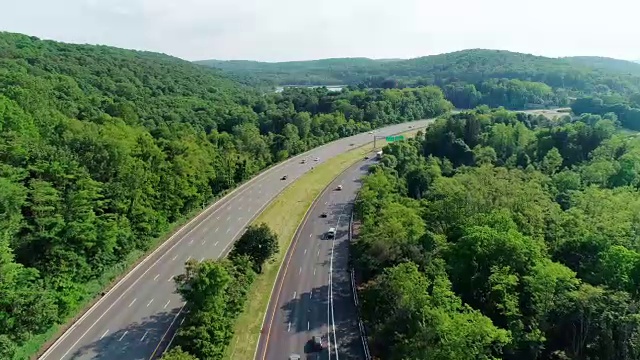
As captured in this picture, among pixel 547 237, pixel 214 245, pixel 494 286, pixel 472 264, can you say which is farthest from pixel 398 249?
pixel 214 245

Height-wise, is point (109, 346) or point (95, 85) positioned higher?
point (95, 85)

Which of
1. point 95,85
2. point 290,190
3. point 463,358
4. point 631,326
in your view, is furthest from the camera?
point 95,85

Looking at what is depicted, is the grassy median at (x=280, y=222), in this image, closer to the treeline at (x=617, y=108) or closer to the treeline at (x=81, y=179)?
the treeline at (x=81, y=179)

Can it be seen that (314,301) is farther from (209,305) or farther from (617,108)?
(617,108)

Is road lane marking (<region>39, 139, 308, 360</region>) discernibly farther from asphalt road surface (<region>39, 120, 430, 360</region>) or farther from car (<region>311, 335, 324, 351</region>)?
car (<region>311, 335, 324, 351</region>)

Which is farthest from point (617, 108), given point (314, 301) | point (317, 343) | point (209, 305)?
point (209, 305)

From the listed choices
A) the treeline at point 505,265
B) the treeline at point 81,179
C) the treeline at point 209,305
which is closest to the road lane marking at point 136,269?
the treeline at point 81,179

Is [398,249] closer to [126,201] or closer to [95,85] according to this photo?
[126,201]
